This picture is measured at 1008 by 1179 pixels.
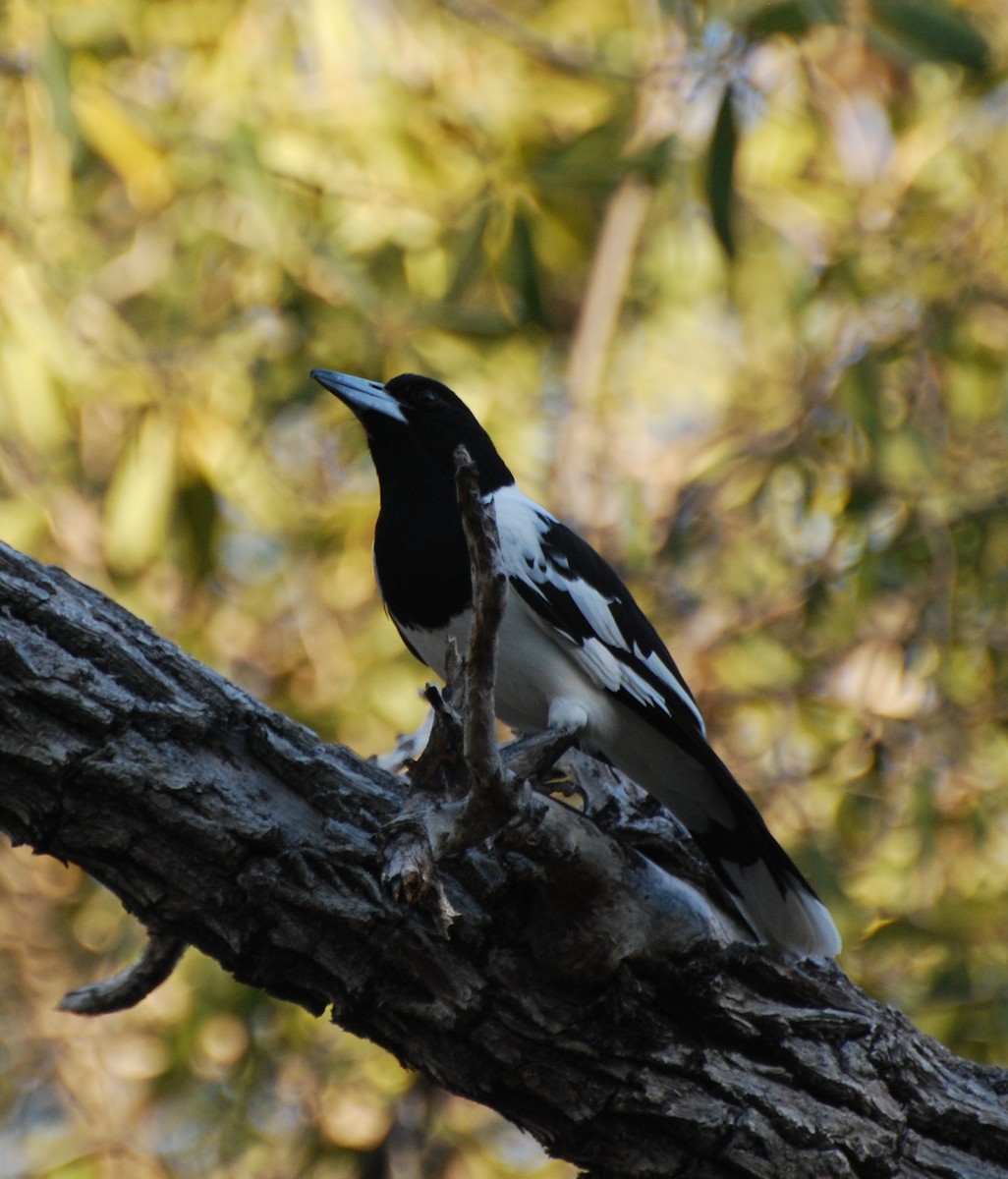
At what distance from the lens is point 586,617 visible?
9.05ft

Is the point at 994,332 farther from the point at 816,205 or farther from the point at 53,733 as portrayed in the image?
the point at 53,733

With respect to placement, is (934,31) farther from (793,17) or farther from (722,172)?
(722,172)

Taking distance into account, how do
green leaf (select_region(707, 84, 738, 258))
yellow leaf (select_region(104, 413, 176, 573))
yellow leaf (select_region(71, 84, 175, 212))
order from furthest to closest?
yellow leaf (select_region(71, 84, 175, 212)), yellow leaf (select_region(104, 413, 176, 573)), green leaf (select_region(707, 84, 738, 258))

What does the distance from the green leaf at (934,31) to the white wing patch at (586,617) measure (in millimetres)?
1435

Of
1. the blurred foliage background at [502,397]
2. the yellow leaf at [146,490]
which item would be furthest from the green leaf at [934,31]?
the yellow leaf at [146,490]

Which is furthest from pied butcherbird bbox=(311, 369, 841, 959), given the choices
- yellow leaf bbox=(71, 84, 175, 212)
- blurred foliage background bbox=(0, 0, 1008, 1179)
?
yellow leaf bbox=(71, 84, 175, 212)

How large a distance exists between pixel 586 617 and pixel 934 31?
162 cm

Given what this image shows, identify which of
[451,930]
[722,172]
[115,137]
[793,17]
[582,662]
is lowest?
[451,930]

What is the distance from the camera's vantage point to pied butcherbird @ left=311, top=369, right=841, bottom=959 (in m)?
2.66

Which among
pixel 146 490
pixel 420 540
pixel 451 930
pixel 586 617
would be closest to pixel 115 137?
pixel 146 490

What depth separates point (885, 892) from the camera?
4.13 meters

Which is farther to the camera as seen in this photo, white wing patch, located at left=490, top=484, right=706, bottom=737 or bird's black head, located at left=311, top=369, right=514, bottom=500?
bird's black head, located at left=311, top=369, right=514, bottom=500

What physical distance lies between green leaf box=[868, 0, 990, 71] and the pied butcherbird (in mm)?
1438

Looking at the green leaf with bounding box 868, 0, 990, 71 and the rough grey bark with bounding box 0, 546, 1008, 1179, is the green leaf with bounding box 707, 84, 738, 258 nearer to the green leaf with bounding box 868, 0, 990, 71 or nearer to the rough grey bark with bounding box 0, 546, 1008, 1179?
the green leaf with bounding box 868, 0, 990, 71
